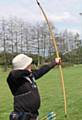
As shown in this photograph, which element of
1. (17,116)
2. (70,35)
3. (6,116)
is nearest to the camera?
(17,116)

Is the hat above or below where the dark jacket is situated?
above

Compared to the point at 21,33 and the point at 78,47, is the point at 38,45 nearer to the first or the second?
the point at 21,33

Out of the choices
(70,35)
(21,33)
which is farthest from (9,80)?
(70,35)

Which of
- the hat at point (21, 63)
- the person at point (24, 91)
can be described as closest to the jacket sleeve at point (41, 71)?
the person at point (24, 91)

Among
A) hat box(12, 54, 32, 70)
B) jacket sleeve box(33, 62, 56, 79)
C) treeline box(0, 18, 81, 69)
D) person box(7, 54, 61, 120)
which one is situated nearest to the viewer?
person box(7, 54, 61, 120)

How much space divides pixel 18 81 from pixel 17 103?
0.29m

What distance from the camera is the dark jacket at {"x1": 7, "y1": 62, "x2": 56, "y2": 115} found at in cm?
541

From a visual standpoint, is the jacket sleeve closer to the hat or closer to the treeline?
the hat

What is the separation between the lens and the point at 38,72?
566 cm

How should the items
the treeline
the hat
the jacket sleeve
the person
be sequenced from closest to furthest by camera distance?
the person → the hat → the jacket sleeve → the treeline

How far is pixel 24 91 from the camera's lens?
5445mm

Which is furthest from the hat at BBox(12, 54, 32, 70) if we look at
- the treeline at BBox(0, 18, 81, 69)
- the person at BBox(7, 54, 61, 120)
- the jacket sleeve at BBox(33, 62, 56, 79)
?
the treeline at BBox(0, 18, 81, 69)

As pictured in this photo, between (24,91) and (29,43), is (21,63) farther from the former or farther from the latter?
(29,43)

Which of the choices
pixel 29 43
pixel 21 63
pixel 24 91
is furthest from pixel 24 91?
pixel 29 43
